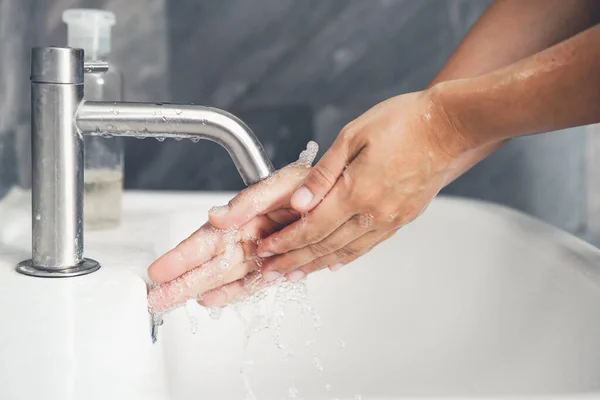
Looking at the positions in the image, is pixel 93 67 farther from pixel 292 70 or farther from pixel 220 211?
pixel 292 70

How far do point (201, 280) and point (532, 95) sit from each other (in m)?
0.31

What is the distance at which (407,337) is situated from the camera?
792mm

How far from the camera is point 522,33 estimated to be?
0.76m

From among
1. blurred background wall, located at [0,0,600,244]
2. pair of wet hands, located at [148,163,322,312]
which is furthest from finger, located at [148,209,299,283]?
blurred background wall, located at [0,0,600,244]

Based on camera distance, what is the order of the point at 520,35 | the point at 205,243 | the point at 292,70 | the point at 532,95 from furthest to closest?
the point at 292,70 → the point at 520,35 → the point at 205,243 → the point at 532,95

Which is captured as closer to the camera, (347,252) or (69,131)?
(69,131)

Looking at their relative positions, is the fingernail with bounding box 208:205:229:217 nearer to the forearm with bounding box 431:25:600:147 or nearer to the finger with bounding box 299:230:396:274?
the finger with bounding box 299:230:396:274

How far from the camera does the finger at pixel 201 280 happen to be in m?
0.60

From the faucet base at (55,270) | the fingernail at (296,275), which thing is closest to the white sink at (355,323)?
the faucet base at (55,270)

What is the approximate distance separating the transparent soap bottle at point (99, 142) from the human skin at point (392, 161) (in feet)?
0.57

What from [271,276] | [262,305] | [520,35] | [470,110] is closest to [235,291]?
[271,276]

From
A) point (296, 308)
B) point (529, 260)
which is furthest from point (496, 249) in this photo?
point (296, 308)

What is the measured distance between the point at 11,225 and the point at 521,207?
0.74 meters

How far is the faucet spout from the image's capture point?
1.76 feet
